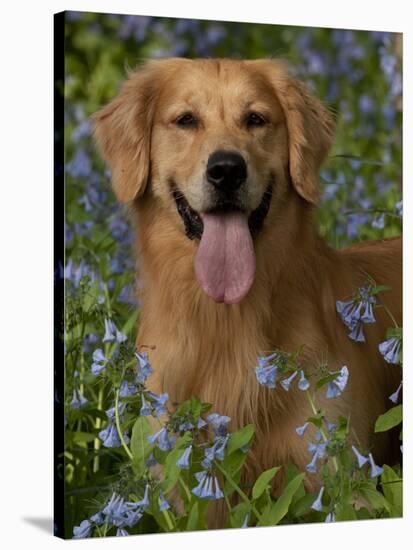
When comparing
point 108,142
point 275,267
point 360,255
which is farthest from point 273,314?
point 108,142

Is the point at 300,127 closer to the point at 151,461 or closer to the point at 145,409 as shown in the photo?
the point at 145,409

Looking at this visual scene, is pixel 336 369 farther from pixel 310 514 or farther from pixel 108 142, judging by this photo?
pixel 108 142

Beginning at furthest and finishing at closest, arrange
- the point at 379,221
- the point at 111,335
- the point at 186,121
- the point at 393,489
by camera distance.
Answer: the point at 379,221 → the point at 393,489 → the point at 186,121 → the point at 111,335

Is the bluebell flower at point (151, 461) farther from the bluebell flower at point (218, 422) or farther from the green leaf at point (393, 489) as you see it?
the green leaf at point (393, 489)

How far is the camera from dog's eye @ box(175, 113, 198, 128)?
196 inches

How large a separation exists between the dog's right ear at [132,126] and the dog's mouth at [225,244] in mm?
208

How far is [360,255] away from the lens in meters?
5.64

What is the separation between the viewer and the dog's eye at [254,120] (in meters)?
5.01

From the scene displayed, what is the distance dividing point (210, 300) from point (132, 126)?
82 cm

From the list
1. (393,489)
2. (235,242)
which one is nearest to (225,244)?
(235,242)

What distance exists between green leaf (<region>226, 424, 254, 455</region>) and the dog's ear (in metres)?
1.04

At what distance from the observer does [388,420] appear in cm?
534

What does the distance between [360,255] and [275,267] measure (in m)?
0.61

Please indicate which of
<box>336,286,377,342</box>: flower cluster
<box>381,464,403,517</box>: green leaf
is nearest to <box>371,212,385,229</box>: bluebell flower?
<box>336,286,377,342</box>: flower cluster
